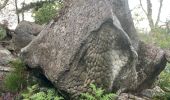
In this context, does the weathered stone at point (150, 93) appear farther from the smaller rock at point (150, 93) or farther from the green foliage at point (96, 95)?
the green foliage at point (96, 95)

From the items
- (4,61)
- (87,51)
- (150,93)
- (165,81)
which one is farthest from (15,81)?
(165,81)

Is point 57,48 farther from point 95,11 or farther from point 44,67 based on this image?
point 95,11

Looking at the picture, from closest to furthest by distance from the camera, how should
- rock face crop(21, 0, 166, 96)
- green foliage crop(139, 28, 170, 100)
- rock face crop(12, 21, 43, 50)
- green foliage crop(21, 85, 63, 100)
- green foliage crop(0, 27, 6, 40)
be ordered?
green foliage crop(21, 85, 63, 100) → rock face crop(21, 0, 166, 96) → green foliage crop(139, 28, 170, 100) → rock face crop(12, 21, 43, 50) → green foliage crop(0, 27, 6, 40)

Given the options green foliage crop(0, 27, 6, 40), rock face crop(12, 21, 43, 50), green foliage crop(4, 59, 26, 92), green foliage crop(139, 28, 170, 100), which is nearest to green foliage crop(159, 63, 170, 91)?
Result: green foliage crop(139, 28, 170, 100)

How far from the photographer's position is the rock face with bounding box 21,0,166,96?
790 centimetres

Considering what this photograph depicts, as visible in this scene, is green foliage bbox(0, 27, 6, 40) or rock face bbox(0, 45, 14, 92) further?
green foliage bbox(0, 27, 6, 40)

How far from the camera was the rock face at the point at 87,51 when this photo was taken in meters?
7.90

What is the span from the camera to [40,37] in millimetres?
8859

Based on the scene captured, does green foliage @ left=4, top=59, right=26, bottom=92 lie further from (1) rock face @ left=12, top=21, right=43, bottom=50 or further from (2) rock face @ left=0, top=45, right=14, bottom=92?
(1) rock face @ left=12, top=21, right=43, bottom=50

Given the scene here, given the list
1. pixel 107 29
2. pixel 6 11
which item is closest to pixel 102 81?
pixel 107 29

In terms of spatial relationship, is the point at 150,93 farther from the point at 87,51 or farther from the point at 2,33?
the point at 2,33

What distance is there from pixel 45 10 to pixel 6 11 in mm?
7200

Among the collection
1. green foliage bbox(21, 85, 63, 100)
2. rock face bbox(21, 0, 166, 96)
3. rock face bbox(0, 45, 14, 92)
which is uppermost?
rock face bbox(21, 0, 166, 96)

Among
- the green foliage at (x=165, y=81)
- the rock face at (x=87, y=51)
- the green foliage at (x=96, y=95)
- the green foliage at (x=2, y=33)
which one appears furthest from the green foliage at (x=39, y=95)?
the green foliage at (x=2, y=33)
